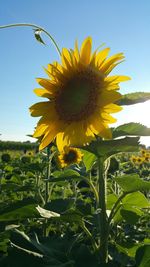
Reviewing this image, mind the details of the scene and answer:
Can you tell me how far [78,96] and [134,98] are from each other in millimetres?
441

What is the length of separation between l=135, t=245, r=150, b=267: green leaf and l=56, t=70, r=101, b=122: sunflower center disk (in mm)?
717

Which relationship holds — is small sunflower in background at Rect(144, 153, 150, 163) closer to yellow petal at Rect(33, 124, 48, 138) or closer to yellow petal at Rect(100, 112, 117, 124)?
yellow petal at Rect(33, 124, 48, 138)

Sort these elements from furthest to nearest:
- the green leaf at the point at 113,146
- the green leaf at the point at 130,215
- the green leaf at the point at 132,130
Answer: the green leaf at the point at 130,215 → the green leaf at the point at 132,130 → the green leaf at the point at 113,146

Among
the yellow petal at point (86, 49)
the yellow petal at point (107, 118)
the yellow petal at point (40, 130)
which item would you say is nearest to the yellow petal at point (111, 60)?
the yellow petal at point (86, 49)

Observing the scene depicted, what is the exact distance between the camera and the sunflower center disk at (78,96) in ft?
7.09

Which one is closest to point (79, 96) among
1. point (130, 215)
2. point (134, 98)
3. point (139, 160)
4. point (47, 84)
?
point (47, 84)

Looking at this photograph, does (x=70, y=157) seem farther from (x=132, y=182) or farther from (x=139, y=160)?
(x=139, y=160)

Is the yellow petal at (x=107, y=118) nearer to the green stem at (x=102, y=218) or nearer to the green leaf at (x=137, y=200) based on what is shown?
the green stem at (x=102, y=218)

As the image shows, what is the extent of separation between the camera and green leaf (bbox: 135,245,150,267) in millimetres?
1775

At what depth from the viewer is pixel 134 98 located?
189 centimetres

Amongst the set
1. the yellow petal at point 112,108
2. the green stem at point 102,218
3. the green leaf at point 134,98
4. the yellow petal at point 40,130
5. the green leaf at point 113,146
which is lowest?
the green stem at point 102,218

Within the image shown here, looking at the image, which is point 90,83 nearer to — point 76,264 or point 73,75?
point 73,75

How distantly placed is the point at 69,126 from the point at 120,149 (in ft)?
1.54

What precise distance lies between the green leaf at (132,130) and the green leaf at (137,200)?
35 cm
